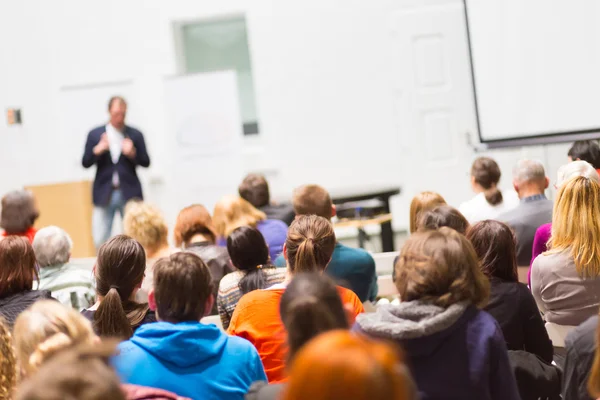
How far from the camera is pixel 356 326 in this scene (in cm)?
207

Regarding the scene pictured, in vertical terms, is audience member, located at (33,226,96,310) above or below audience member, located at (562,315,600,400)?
above

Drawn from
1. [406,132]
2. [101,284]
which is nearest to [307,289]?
[101,284]

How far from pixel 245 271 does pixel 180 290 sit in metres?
1.28

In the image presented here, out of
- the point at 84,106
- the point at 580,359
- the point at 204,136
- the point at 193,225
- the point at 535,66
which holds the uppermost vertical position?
the point at 84,106

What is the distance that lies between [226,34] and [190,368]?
7.17 m

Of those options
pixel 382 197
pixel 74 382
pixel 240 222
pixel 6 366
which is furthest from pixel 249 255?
pixel 382 197

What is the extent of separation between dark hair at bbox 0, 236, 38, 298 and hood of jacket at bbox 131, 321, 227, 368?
1199 millimetres

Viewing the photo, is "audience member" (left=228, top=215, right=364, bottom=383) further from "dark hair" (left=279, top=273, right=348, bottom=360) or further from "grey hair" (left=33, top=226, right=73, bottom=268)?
"grey hair" (left=33, top=226, right=73, bottom=268)

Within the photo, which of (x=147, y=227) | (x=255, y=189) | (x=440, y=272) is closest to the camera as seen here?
(x=440, y=272)

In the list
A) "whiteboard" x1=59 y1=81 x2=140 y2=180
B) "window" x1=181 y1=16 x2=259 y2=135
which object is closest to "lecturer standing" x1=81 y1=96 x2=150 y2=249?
"whiteboard" x1=59 y1=81 x2=140 y2=180

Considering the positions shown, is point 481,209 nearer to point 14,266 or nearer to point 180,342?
point 14,266

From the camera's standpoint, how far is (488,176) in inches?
191

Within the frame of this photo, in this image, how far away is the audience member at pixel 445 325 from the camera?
1.95 metres

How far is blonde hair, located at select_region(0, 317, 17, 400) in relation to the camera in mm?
2123
